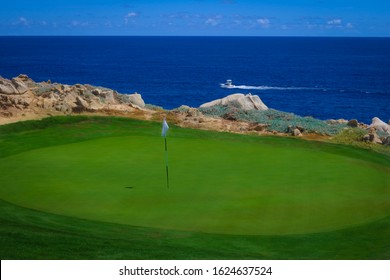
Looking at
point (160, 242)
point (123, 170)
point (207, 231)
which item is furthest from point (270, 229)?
point (123, 170)

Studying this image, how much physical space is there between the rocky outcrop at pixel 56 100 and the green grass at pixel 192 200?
6.89 metres

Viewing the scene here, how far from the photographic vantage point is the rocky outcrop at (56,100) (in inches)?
1375

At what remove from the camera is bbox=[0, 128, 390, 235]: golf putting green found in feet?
57.0

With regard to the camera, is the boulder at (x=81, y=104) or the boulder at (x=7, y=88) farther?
the boulder at (x=7, y=88)

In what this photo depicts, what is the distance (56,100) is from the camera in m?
36.3

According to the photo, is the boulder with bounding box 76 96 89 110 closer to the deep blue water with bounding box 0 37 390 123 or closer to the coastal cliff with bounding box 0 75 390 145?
the coastal cliff with bounding box 0 75 390 145

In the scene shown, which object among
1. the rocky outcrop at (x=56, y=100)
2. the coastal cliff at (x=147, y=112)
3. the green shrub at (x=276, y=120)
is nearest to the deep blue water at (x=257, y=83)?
the green shrub at (x=276, y=120)

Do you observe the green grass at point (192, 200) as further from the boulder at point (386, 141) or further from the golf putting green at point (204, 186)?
the boulder at point (386, 141)

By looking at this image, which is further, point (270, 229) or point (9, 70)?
point (9, 70)

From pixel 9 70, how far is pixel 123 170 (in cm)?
11191

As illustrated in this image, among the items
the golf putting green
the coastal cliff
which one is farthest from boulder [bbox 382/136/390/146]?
the golf putting green

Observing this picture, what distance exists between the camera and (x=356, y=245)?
15648 mm

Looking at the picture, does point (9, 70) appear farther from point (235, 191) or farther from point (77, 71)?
point (235, 191)

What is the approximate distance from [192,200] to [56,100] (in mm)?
19994
